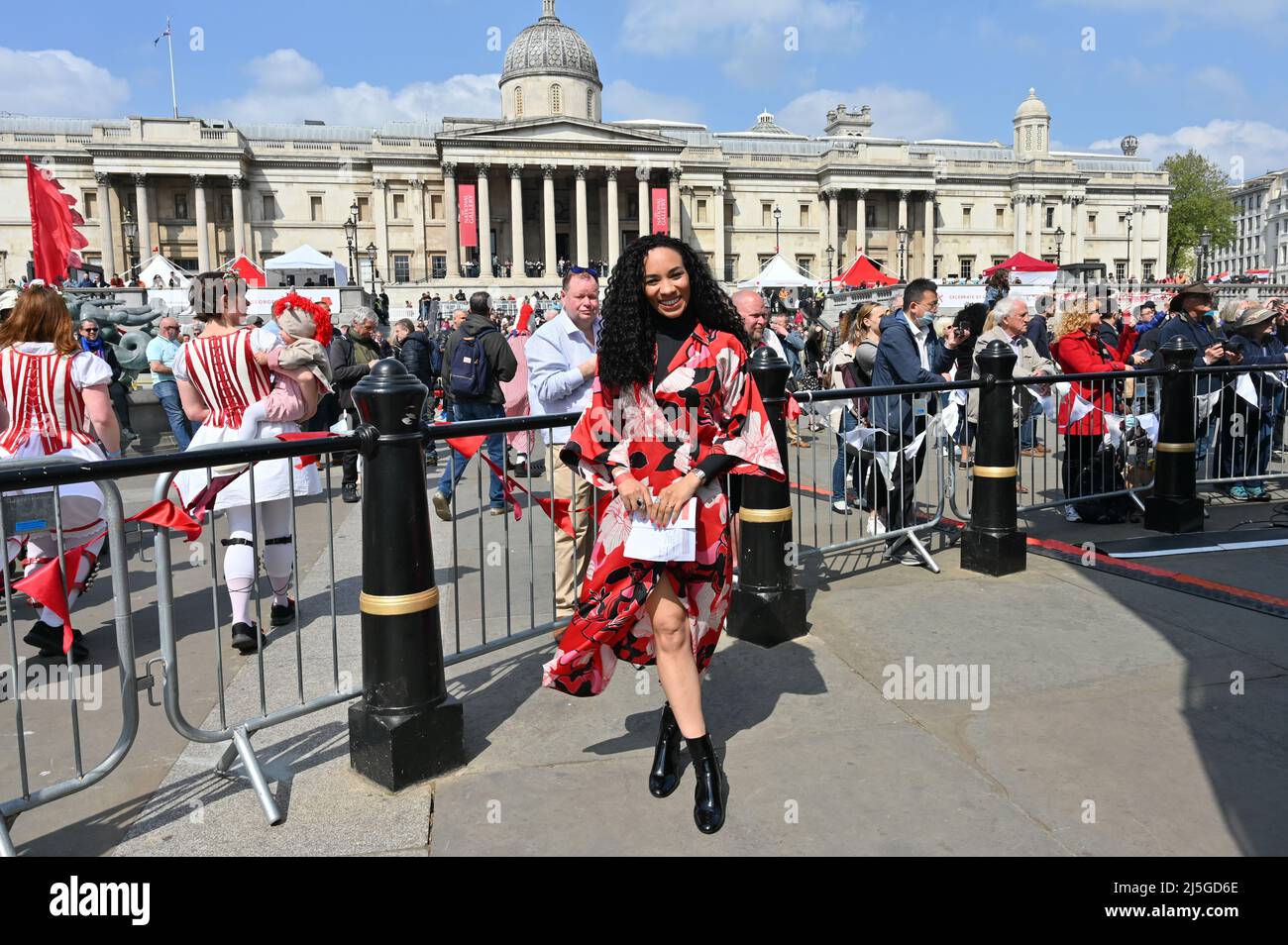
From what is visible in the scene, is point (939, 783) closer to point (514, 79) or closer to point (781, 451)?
point (781, 451)

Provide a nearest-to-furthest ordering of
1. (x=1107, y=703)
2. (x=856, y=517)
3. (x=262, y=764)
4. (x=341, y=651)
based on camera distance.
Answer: (x=262, y=764)
(x=1107, y=703)
(x=341, y=651)
(x=856, y=517)

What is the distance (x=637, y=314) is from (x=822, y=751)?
1794mm

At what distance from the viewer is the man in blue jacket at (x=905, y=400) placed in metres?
7.00

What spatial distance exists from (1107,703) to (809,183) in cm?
8375

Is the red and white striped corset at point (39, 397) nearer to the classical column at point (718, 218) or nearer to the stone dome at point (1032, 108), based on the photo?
the classical column at point (718, 218)

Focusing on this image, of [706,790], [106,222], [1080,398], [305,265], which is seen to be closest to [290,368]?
[706,790]

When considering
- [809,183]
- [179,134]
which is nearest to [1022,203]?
[809,183]

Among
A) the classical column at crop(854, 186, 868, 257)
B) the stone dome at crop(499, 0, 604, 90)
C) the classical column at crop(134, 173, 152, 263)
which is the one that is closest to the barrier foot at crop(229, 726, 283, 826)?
the classical column at crop(134, 173, 152, 263)

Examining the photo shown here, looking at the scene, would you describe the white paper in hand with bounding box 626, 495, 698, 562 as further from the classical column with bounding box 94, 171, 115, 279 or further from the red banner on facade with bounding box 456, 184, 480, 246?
the classical column with bounding box 94, 171, 115, 279

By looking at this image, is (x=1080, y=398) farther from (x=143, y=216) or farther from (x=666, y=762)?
(x=143, y=216)

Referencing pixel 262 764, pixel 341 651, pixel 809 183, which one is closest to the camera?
pixel 262 764

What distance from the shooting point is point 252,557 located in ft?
16.9

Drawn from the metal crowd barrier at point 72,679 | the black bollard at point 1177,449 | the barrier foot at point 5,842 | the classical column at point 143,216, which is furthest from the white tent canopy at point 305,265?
the barrier foot at point 5,842

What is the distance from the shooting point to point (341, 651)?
517 cm
